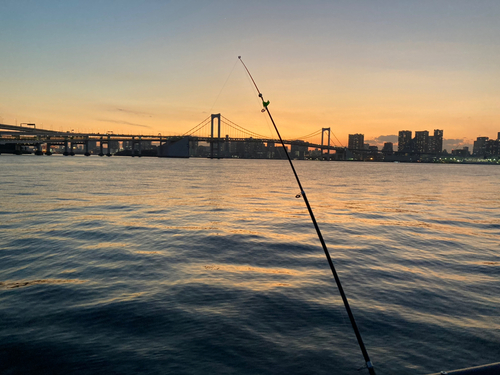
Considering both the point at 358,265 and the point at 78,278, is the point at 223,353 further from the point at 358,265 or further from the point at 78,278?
the point at 358,265

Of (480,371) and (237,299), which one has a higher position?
(480,371)

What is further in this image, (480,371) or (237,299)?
(237,299)

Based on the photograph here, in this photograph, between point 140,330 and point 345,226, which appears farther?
point 345,226

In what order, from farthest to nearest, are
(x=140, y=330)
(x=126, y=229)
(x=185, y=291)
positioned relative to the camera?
(x=126, y=229)
(x=185, y=291)
(x=140, y=330)

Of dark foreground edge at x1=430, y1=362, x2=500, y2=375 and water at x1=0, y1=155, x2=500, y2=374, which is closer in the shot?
dark foreground edge at x1=430, y1=362, x2=500, y2=375

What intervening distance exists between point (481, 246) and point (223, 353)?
8.96 metres

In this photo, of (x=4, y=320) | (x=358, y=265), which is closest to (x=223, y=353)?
(x=4, y=320)

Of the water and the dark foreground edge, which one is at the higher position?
the dark foreground edge

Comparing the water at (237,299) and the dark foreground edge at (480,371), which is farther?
the water at (237,299)

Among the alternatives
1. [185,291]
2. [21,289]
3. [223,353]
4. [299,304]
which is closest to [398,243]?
[299,304]

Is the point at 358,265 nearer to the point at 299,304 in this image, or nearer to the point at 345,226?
the point at 299,304

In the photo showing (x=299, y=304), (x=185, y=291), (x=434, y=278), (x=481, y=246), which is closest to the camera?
(x=299, y=304)

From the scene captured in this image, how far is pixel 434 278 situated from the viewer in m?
6.88

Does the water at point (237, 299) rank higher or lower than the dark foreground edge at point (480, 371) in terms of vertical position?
lower
